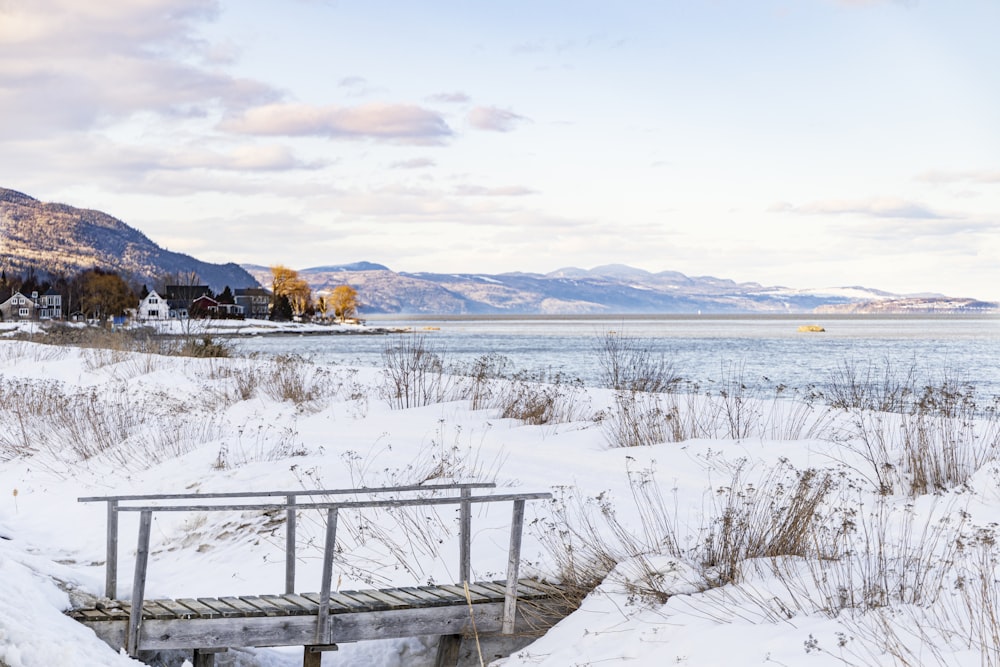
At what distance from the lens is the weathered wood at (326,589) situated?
8297mm

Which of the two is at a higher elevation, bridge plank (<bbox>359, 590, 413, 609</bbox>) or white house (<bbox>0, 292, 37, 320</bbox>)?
white house (<bbox>0, 292, 37, 320</bbox>)

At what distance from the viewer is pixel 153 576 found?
11.6 m

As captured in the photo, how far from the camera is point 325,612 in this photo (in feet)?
27.7

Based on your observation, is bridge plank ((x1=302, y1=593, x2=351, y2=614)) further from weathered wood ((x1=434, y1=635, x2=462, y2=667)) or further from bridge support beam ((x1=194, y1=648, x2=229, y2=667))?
weathered wood ((x1=434, y1=635, x2=462, y2=667))

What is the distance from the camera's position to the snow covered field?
288 inches

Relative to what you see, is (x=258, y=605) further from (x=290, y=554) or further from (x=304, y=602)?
(x=290, y=554)

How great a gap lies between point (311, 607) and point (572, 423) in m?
9.45

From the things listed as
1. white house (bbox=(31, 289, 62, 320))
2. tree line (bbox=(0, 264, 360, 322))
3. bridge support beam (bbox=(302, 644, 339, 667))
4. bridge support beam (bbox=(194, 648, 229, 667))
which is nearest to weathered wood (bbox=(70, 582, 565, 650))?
bridge support beam (bbox=(302, 644, 339, 667))

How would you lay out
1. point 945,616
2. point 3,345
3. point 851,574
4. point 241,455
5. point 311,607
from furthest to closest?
point 3,345, point 241,455, point 311,607, point 851,574, point 945,616

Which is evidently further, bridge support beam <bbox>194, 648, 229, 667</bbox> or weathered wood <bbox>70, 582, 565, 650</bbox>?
bridge support beam <bbox>194, 648, 229, 667</bbox>

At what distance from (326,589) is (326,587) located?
0.03m

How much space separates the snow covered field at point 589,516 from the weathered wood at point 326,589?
1338 mm

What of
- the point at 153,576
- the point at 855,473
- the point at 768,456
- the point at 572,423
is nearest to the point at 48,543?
the point at 153,576

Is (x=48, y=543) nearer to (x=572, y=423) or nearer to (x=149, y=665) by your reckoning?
(x=149, y=665)
